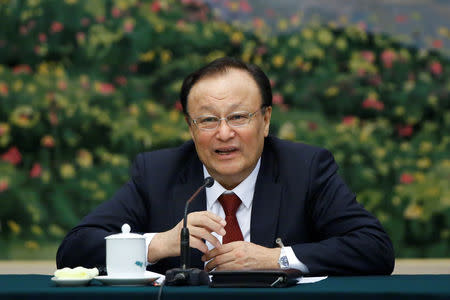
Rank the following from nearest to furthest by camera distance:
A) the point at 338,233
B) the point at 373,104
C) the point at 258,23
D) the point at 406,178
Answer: the point at 338,233 < the point at 406,178 < the point at 373,104 < the point at 258,23

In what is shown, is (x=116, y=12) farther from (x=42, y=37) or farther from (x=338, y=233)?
(x=338, y=233)

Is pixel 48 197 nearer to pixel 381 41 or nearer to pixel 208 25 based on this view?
pixel 208 25

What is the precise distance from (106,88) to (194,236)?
7.43ft

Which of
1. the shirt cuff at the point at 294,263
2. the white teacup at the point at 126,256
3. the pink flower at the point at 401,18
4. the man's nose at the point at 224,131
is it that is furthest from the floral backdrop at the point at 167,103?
the white teacup at the point at 126,256

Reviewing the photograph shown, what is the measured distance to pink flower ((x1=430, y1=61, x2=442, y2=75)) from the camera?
381 cm

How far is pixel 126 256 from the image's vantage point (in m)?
1.63

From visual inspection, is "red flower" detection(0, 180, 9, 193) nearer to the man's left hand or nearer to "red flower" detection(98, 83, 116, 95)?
"red flower" detection(98, 83, 116, 95)

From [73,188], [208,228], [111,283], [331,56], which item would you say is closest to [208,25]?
[331,56]

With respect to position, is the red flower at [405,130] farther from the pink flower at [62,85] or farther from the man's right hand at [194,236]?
the man's right hand at [194,236]

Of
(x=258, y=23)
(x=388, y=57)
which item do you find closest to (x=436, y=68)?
(x=388, y=57)

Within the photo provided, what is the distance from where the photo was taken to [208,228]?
6.11 feet

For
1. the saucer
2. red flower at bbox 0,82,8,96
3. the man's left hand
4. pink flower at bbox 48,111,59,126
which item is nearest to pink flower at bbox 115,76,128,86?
pink flower at bbox 48,111,59,126

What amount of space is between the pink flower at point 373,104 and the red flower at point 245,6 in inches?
34.1

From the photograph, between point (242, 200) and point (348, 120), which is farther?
point (348, 120)
